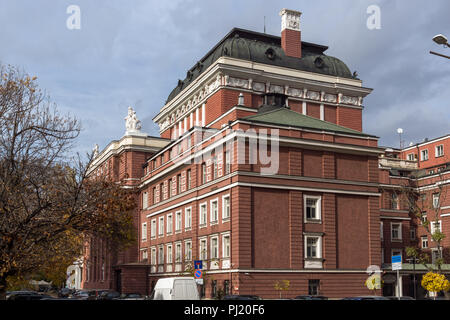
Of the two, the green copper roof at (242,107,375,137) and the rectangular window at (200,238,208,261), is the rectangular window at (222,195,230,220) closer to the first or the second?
the rectangular window at (200,238,208,261)

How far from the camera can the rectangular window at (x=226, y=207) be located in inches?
1981

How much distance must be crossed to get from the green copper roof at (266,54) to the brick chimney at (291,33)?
734 millimetres

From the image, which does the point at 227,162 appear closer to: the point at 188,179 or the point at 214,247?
the point at 214,247

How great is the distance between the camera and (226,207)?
5078 cm

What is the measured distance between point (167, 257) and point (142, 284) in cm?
759

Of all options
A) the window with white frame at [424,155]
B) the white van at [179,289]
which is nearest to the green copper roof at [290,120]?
the white van at [179,289]

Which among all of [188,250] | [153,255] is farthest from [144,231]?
[188,250]

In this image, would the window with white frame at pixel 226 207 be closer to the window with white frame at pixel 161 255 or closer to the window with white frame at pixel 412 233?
the window with white frame at pixel 161 255

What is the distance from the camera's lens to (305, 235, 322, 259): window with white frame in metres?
50.7

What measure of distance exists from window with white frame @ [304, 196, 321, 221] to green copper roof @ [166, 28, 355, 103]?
23.8 meters

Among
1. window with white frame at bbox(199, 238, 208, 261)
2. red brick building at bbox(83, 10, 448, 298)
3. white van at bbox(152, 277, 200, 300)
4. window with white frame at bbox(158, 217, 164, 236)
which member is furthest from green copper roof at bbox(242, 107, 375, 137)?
white van at bbox(152, 277, 200, 300)

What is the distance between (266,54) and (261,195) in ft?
87.5

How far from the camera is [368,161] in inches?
2160
